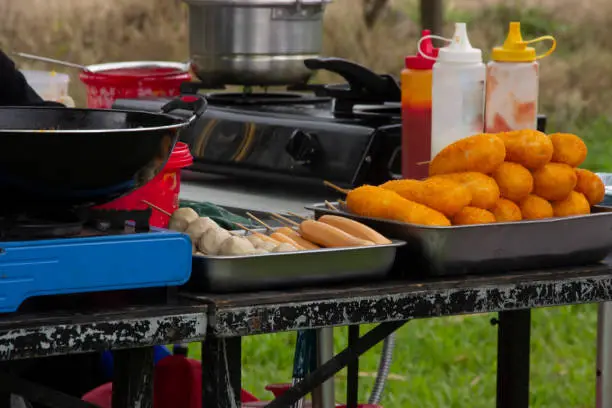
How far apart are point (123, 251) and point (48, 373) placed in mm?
1144

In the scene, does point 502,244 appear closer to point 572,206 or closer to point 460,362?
point 572,206

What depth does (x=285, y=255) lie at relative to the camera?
180 centimetres

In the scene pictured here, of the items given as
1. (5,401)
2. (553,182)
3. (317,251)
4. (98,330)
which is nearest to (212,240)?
(317,251)

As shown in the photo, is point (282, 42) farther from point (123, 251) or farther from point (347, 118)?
point (123, 251)

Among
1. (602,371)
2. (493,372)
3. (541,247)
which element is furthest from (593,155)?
Result: (541,247)

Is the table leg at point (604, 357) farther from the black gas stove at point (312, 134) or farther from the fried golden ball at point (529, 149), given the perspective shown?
the fried golden ball at point (529, 149)

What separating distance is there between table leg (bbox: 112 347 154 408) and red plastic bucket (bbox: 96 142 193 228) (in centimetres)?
35

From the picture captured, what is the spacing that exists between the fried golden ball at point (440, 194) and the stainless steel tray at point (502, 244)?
0.20ft

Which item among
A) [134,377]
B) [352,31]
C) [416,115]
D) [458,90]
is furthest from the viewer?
[352,31]

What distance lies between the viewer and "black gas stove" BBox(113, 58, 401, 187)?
9.06 feet

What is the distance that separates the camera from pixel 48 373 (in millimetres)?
2766

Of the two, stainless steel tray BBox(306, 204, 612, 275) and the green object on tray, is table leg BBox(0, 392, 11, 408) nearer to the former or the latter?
the green object on tray

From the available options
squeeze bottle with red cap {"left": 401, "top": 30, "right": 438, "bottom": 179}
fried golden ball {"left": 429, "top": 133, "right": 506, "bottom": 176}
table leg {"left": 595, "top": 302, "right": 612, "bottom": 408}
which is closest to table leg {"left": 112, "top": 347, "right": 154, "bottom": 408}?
fried golden ball {"left": 429, "top": 133, "right": 506, "bottom": 176}

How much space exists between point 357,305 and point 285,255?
128 millimetres
